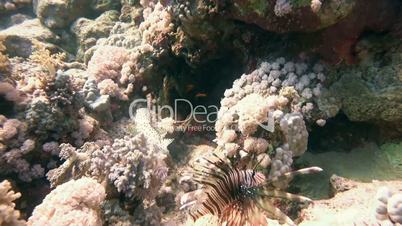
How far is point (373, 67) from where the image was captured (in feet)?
12.9

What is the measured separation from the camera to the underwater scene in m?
3.21

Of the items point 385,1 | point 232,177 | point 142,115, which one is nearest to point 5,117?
point 142,115

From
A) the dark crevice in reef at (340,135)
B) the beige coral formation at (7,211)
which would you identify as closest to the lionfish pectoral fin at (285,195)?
the dark crevice in reef at (340,135)

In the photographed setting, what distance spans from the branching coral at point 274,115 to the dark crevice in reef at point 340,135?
496 mm

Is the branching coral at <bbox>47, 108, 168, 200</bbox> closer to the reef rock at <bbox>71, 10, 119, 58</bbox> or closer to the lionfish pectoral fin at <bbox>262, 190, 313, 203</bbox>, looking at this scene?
the lionfish pectoral fin at <bbox>262, 190, 313, 203</bbox>

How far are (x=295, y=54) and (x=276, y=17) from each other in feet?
2.25

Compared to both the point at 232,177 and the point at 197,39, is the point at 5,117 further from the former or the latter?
the point at 232,177

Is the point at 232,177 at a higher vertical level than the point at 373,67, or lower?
lower

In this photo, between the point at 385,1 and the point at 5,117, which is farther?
the point at 5,117

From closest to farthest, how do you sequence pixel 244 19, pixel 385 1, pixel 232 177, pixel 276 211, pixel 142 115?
pixel 276 211 < pixel 232 177 < pixel 385 1 < pixel 244 19 < pixel 142 115

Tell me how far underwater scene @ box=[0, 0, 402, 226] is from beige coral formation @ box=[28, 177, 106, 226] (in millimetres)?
13

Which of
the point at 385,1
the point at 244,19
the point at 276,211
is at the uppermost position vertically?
the point at 385,1

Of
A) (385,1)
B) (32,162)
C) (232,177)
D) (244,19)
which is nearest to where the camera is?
(232,177)

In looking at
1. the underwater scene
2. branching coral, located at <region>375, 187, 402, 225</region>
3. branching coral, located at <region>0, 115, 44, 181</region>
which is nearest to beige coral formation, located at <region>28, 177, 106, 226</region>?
the underwater scene
